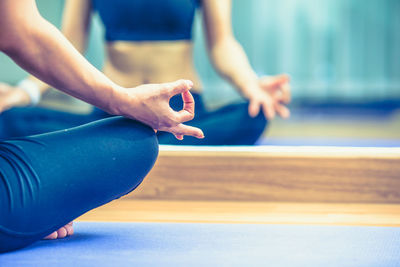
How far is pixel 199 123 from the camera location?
5.08 feet

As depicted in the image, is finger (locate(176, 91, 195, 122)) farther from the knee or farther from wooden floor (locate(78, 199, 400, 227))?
wooden floor (locate(78, 199, 400, 227))

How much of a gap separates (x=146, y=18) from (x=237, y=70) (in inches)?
11.9

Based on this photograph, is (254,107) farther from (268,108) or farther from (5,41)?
(5,41)

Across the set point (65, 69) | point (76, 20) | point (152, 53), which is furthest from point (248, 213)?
point (76, 20)

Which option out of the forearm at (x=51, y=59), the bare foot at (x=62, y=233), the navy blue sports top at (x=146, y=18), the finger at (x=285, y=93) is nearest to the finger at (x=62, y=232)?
the bare foot at (x=62, y=233)

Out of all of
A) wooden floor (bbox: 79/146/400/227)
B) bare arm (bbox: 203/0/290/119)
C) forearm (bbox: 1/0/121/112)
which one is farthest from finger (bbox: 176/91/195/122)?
bare arm (bbox: 203/0/290/119)

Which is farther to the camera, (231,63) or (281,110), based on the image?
(231,63)

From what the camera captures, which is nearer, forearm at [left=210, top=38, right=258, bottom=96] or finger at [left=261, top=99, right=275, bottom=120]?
finger at [left=261, top=99, right=275, bottom=120]

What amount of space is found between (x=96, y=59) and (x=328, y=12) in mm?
1672

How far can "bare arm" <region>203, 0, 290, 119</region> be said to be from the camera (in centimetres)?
147

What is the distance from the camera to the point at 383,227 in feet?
3.29

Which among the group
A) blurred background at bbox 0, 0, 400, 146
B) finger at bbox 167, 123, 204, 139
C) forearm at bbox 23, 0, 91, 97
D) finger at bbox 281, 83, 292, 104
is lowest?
blurred background at bbox 0, 0, 400, 146

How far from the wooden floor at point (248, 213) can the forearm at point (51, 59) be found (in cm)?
40

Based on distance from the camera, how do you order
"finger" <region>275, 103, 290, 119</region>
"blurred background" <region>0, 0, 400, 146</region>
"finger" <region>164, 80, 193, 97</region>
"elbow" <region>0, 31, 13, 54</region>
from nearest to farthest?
"elbow" <region>0, 31, 13, 54</region>
"finger" <region>164, 80, 193, 97</region>
"finger" <region>275, 103, 290, 119</region>
"blurred background" <region>0, 0, 400, 146</region>
